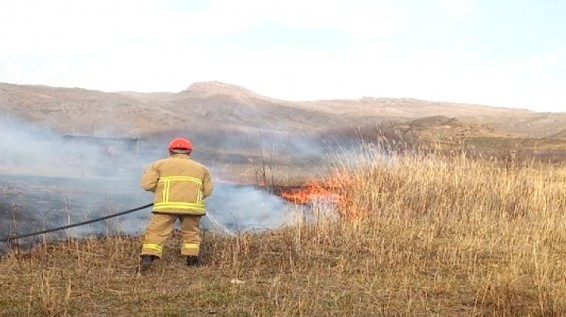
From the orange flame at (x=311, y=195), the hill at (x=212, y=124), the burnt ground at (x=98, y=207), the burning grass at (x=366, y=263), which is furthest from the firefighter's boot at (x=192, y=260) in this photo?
the hill at (x=212, y=124)

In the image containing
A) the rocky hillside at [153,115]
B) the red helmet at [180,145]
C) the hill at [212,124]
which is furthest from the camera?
the rocky hillside at [153,115]

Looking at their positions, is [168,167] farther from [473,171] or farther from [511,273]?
[473,171]

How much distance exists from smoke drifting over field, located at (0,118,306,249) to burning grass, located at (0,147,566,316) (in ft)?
4.46

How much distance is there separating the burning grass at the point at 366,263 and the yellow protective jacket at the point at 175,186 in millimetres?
722

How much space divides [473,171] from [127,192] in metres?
7.47

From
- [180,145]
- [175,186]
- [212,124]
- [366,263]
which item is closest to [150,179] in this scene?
[175,186]

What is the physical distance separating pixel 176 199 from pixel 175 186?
158mm

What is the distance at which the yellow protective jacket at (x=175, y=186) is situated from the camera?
745cm

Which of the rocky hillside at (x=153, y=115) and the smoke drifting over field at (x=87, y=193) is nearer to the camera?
the smoke drifting over field at (x=87, y=193)

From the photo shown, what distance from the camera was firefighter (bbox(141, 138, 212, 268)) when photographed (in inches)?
291

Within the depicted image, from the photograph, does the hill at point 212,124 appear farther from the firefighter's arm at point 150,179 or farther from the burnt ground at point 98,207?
the firefighter's arm at point 150,179

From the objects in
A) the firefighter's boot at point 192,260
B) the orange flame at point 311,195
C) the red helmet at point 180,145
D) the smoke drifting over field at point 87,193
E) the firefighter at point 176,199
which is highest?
the red helmet at point 180,145

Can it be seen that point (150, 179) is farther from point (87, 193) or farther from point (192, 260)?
point (87, 193)

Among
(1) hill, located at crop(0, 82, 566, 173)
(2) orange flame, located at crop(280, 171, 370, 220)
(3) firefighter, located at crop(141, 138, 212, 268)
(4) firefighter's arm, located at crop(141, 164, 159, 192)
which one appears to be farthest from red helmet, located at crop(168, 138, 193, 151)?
(1) hill, located at crop(0, 82, 566, 173)
